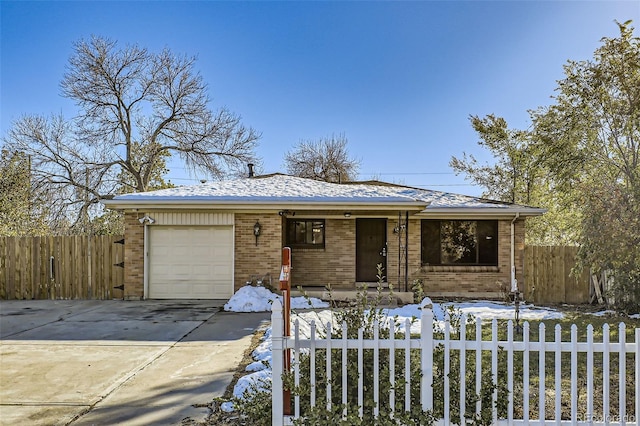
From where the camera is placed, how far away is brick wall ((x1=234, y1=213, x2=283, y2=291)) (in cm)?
1195

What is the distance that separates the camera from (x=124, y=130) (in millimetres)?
24109

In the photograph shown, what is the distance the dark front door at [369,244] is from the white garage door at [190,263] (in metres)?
4.25

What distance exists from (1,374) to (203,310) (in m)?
5.09

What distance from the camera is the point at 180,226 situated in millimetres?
12094

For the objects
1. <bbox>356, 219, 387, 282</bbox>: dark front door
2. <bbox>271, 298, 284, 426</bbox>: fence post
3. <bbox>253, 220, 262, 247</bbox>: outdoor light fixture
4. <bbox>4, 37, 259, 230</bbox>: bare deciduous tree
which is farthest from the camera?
<bbox>4, 37, 259, 230</bbox>: bare deciduous tree

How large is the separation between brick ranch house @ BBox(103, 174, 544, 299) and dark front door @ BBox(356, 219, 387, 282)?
0.03 meters

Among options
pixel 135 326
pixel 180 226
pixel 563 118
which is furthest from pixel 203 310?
pixel 563 118

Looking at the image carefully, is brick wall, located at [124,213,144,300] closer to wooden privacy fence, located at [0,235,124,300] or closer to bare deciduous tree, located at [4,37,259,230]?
wooden privacy fence, located at [0,235,124,300]

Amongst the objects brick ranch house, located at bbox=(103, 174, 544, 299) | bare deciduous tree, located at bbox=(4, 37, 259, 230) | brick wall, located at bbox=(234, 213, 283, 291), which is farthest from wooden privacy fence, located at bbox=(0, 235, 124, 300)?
bare deciduous tree, located at bbox=(4, 37, 259, 230)

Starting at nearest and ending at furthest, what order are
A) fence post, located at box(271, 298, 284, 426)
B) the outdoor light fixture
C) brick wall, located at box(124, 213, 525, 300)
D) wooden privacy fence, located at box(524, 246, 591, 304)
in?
fence post, located at box(271, 298, 284, 426) < the outdoor light fixture < wooden privacy fence, located at box(524, 246, 591, 304) < brick wall, located at box(124, 213, 525, 300)

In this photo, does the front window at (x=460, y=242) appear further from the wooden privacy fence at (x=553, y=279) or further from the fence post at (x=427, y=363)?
the fence post at (x=427, y=363)

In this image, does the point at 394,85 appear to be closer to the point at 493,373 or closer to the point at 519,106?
the point at 519,106

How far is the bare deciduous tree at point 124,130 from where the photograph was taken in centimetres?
2203

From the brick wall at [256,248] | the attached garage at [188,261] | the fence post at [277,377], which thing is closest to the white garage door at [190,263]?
the attached garage at [188,261]
